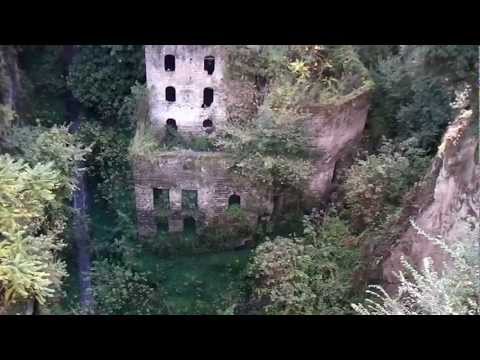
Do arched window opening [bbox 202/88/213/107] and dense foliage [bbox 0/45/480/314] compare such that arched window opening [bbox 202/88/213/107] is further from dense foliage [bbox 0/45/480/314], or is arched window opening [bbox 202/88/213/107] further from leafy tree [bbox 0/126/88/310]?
leafy tree [bbox 0/126/88/310]

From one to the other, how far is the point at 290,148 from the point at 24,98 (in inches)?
462

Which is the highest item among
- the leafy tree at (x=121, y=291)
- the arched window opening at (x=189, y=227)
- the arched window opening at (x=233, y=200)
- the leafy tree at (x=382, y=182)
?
the leafy tree at (x=382, y=182)

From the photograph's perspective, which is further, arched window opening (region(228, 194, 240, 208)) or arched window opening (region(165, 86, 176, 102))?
arched window opening (region(165, 86, 176, 102))

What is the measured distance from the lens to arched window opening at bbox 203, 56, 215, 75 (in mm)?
16188

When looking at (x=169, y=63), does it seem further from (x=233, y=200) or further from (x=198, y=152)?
(x=233, y=200)

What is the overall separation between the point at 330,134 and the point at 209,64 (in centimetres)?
445

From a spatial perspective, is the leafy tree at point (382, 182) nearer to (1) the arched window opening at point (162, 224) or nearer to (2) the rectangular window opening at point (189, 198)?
(2) the rectangular window opening at point (189, 198)

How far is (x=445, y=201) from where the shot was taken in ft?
35.7

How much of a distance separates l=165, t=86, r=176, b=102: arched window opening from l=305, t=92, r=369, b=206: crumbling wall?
4520 millimetres

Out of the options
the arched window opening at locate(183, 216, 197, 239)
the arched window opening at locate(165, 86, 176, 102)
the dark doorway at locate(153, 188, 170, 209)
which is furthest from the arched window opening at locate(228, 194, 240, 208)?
the arched window opening at locate(165, 86, 176, 102)

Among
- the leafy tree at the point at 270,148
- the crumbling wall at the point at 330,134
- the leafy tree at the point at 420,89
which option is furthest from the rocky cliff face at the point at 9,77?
the leafy tree at the point at 420,89

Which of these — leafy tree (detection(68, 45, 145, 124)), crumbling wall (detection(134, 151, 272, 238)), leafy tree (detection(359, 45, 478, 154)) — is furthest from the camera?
leafy tree (detection(68, 45, 145, 124))

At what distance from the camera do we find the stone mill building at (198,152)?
1562 cm
